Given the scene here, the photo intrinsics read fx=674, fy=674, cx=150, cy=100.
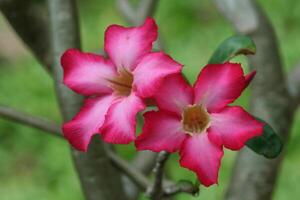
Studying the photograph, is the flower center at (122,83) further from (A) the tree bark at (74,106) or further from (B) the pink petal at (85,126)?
(A) the tree bark at (74,106)

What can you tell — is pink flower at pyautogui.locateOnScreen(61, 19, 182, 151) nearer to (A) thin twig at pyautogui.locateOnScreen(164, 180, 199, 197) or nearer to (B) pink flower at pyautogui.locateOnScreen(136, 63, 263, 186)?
(B) pink flower at pyautogui.locateOnScreen(136, 63, 263, 186)

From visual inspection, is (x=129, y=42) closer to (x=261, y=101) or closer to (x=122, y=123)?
(x=122, y=123)

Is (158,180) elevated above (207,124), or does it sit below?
below

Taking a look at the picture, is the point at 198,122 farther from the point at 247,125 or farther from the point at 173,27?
the point at 173,27

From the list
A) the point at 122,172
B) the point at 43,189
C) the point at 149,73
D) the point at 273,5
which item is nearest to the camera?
the point at 149,73

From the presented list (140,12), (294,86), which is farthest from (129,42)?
(140,12)

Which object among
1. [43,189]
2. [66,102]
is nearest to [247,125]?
[66,102]
